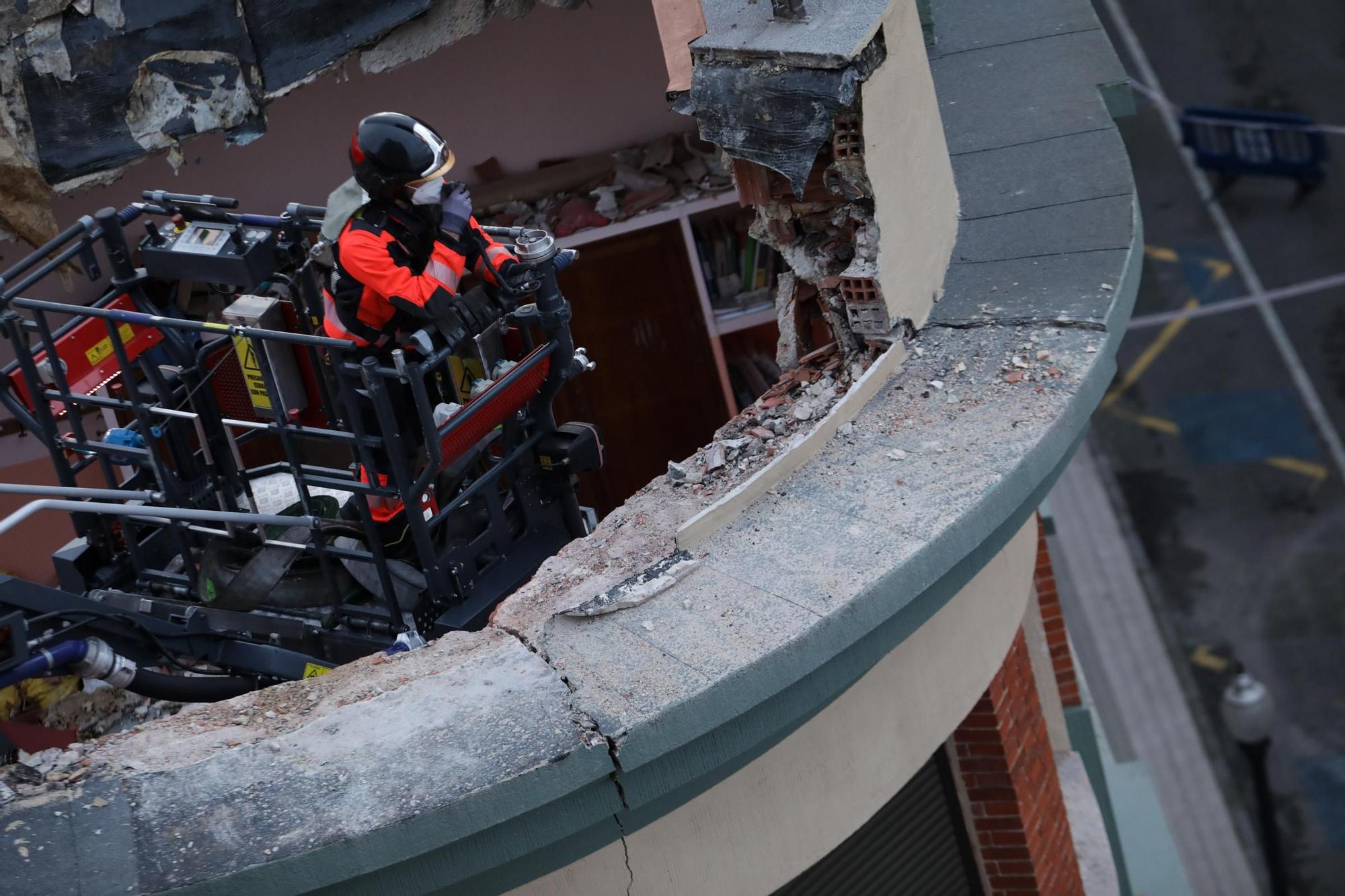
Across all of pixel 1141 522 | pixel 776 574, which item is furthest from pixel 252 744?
pixel 1141 522

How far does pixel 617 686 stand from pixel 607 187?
6.23 metres

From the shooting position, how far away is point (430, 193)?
5.56 meters

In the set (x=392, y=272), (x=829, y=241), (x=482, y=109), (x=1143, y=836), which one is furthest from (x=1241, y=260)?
(x=392, y=272)

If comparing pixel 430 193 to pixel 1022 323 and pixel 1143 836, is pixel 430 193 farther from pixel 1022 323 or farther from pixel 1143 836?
pixel 1143 836

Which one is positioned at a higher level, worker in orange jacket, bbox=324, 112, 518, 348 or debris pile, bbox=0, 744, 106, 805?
worker in orange jacket, bbox=324, 112, 518, 348

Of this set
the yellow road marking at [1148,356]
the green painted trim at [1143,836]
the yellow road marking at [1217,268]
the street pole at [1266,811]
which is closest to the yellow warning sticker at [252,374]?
the green painted trim at [1143,836]

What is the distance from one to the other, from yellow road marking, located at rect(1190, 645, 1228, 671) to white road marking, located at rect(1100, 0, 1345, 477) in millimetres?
3498

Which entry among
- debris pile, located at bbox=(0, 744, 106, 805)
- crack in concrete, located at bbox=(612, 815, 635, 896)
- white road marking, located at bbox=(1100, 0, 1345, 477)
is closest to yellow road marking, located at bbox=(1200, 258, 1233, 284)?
white road marking, located at bbox=(1100, 0, 1345, 477)

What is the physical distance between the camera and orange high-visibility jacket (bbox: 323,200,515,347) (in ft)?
18.1

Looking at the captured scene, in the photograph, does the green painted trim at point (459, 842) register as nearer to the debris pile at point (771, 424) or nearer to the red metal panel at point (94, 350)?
the debris pile at point (771, 424)

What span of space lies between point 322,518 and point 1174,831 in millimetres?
10602

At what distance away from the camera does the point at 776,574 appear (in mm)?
4145

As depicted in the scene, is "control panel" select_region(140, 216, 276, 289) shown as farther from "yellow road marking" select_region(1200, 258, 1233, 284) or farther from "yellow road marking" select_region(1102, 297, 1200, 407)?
"yellow road marking" select_region(1200, 258, 1233, 284)

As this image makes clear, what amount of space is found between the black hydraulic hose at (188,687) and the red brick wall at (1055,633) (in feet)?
18.0
